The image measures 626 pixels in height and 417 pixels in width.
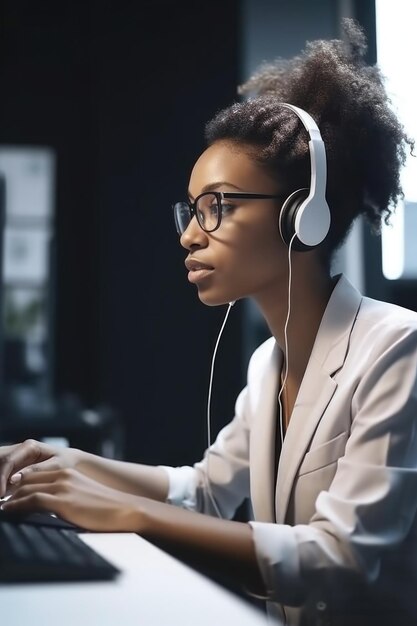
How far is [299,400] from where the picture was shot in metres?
1.14

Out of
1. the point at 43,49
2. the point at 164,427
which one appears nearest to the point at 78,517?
the point at 164,427

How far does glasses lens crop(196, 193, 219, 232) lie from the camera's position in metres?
1.18

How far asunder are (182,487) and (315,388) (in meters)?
0.33

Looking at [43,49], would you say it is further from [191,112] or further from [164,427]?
[164,427]

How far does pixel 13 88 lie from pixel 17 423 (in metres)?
2.44

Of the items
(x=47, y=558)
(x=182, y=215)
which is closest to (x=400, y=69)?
(x=182, y=215)

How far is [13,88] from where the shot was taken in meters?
4.79

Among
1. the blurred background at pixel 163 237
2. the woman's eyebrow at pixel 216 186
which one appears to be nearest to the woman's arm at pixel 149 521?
the woman's eyebrow at pixel 216 186

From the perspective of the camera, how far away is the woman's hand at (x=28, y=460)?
1046mm

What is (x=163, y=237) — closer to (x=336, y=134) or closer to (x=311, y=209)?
(x=336, y=134)

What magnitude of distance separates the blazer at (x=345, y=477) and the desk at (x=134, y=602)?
228 mm

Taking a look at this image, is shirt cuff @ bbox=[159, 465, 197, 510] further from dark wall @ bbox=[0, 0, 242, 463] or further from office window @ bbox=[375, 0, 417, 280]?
dark wall @ bbox=[0, 0, 242, 463]

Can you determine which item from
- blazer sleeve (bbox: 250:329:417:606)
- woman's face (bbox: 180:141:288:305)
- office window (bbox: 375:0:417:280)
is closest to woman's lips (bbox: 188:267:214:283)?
woman's face (bbox: 180:141:288:305)

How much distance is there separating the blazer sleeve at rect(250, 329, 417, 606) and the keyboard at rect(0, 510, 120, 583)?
230mm
